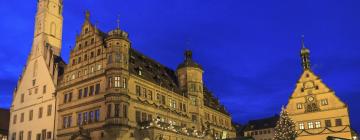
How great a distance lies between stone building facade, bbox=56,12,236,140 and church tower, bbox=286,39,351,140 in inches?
734

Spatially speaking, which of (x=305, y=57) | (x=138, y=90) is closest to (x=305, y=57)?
(x=305, y=57)

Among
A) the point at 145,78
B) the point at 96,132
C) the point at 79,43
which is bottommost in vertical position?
the point at 96,132

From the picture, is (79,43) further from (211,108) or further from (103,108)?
(211,108)

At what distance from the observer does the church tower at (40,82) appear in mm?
64438

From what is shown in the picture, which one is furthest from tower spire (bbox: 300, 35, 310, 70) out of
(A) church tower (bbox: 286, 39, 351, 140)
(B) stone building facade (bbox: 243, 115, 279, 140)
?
(B) stone building facade (bbox: 243, 115, 279, 140)

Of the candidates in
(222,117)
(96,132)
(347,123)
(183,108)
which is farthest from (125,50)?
(347,123)

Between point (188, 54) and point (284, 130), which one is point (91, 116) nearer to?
point (188, 54)

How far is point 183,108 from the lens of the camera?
70000 millimetres

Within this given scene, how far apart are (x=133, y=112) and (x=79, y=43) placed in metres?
15.2

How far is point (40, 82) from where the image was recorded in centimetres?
6731

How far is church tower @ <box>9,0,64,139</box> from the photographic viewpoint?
6444cm

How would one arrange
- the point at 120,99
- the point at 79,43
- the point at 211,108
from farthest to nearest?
the point at 211,108 < the point at 79,43 < the point at 120,99

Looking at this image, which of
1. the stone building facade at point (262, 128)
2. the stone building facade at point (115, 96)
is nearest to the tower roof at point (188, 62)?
the stone building facade at point (115, 96)

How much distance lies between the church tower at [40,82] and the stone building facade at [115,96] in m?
2.60
